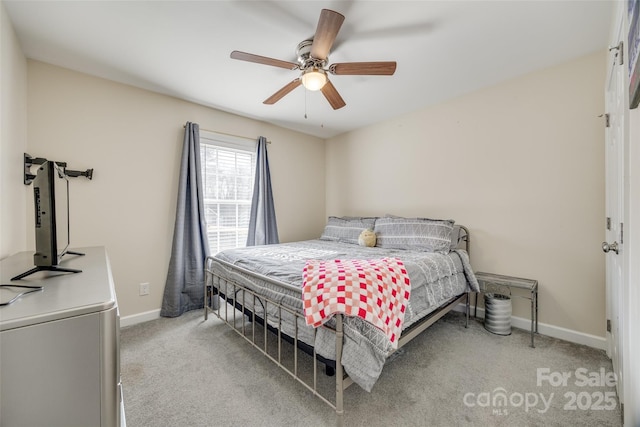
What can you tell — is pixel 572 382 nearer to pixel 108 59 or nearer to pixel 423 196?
pixel 423 196

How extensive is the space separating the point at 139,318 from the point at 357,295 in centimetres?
253

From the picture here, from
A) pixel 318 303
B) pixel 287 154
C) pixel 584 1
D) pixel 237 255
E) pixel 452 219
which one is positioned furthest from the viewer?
pixel 287 154

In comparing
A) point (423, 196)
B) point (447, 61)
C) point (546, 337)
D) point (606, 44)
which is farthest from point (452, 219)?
point (606, 44)

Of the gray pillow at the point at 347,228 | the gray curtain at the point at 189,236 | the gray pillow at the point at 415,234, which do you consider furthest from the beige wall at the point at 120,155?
the gray pillow at the point at 415,234

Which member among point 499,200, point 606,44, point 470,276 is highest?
point 606,44

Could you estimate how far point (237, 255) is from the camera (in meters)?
2.39

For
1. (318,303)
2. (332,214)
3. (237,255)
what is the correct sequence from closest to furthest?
(318,303) → (237,255) → (332,214)

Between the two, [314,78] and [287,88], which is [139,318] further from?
[314,78]

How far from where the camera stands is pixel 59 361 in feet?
2.08

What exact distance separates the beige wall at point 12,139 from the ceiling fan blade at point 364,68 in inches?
81.6

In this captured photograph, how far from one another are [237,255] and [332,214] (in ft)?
7.42

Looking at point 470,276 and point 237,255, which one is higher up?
point 237,255

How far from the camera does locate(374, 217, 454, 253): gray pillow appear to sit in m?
2.60

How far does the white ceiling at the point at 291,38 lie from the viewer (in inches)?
65.4
